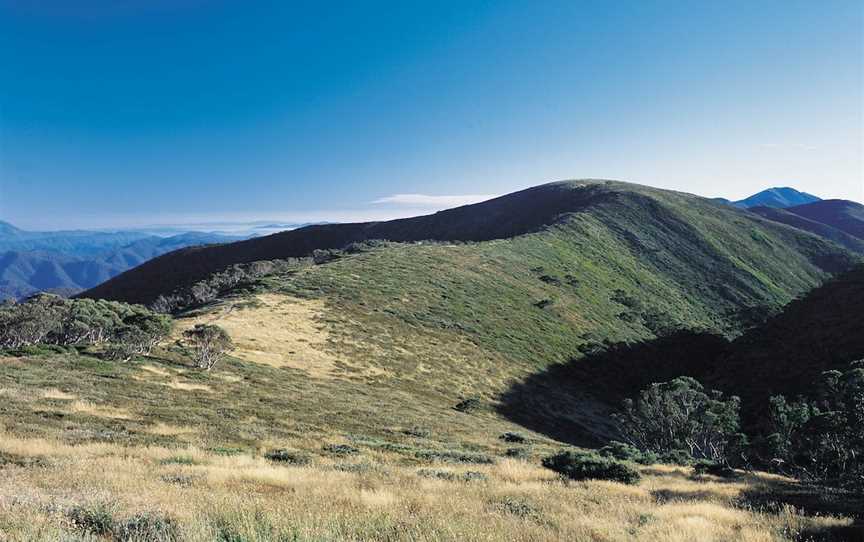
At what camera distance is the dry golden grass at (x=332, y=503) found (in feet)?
19.1

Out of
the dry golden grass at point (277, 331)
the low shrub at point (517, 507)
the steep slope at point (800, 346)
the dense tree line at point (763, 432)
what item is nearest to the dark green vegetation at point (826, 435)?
the dense tree line at point (763, 432)

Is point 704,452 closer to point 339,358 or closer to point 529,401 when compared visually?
point 529,401

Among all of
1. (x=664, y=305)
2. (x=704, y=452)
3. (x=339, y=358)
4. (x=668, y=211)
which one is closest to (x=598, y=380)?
(x=704, y=452)

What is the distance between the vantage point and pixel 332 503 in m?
7.51

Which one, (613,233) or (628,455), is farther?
(613,233)

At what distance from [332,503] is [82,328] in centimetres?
3096

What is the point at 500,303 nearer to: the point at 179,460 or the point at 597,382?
the point at 597,382

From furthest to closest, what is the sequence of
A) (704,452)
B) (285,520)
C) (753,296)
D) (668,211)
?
(668,211) < (753,296) < (704,452) < (285,520)

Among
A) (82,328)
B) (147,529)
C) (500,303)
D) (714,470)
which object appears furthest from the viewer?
(500,303)

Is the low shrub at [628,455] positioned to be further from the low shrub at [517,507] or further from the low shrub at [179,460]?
the low shrub at [179,460]

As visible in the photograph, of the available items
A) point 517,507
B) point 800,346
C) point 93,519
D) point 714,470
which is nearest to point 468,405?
point 714,470

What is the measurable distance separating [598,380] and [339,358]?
28686mm

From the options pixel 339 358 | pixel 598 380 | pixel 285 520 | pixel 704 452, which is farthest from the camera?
pixel 598 380

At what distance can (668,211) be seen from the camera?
118438mm
